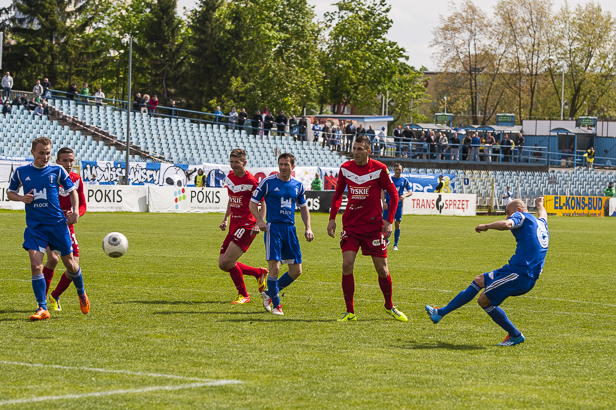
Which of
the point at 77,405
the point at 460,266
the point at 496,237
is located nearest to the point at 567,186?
the point at 496,237

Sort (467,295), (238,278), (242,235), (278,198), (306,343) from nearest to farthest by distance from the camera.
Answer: (306,343)
(467,295)
(278,198)
(242,235)
(238,278)

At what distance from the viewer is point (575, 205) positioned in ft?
145

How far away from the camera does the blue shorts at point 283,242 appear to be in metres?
9.17

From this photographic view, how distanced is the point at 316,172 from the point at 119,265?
25.3 meters

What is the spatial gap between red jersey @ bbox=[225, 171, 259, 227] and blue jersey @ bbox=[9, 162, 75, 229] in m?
2.45

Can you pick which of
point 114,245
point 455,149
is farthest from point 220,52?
point 114,245

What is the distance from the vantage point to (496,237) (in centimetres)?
2472

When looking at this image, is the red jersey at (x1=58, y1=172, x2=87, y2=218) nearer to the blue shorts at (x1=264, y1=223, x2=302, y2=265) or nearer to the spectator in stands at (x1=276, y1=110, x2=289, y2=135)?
the blue shorts at (x1=264, y1=223, x2=302, y2=265)

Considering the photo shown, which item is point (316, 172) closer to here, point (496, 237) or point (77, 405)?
point (496, 237)

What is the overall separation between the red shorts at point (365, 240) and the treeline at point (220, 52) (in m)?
45.6

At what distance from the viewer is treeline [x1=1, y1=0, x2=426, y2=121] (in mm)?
58000

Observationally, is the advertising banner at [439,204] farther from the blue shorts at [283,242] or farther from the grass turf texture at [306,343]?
the blue shorts at [283,242]

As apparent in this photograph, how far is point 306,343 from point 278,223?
7.84ft

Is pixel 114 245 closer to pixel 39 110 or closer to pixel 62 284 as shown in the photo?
pixel 62 284
